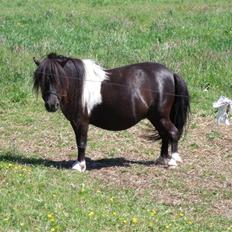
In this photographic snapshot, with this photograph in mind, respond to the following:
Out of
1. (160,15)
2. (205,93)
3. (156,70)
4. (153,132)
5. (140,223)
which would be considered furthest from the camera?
(160,15)

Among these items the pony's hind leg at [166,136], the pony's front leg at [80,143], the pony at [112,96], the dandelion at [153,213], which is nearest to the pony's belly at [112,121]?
the pony at [112,96]

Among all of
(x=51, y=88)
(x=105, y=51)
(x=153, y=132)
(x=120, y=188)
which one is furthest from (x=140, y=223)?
(x=105, y=51)

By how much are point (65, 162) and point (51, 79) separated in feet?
4.60

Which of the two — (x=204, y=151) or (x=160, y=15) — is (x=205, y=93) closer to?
(x=204, y=151)

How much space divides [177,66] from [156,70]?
4.81 meters

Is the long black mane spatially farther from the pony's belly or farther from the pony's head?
the pony's belly

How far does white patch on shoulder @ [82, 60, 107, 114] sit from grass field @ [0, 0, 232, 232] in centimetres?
89

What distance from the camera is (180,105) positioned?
882 cm

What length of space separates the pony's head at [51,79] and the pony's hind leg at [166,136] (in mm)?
1432

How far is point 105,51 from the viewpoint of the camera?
14.9 metres

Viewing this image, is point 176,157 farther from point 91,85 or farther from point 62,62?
point 62,62

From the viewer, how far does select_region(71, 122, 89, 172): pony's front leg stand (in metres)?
8.47

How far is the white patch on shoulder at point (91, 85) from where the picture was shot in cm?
827

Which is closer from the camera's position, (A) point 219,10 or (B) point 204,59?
(B) point 204,59
